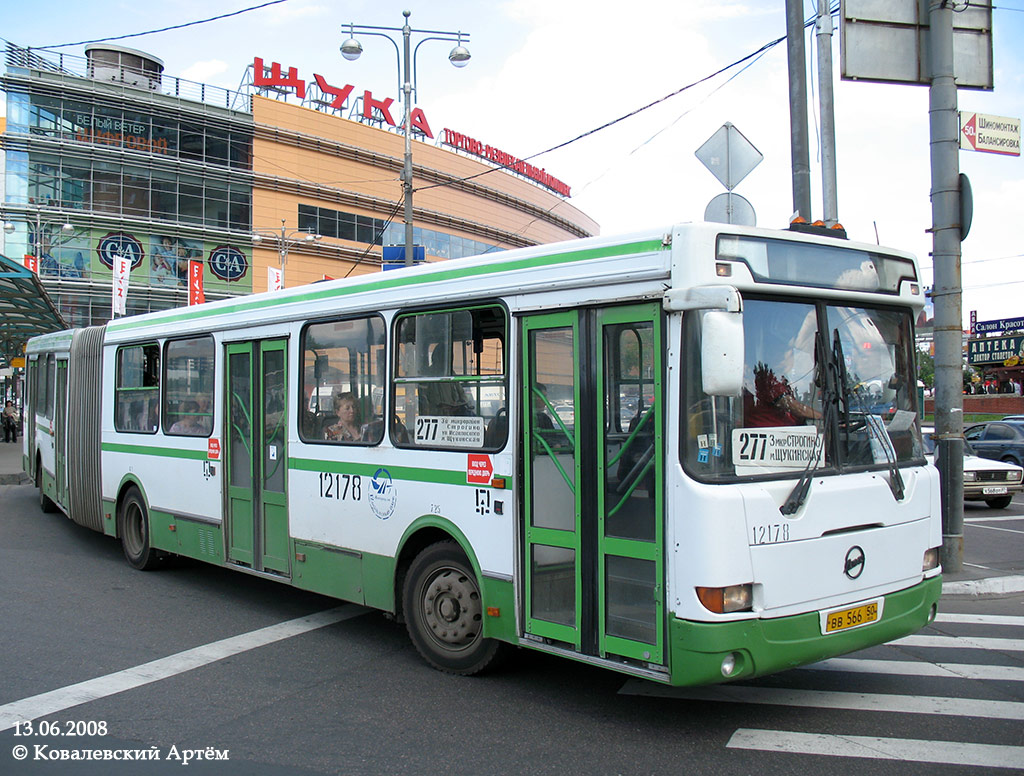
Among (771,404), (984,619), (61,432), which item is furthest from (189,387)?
(984,619)

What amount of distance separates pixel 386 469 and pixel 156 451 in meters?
4.40

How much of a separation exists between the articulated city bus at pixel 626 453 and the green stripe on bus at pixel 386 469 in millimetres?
A: 25

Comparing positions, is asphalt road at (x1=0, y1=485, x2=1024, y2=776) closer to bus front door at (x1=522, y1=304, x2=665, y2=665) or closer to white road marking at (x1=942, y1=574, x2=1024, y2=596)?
bus front door at (x1=522, y1=304, x2=665, y2=665)

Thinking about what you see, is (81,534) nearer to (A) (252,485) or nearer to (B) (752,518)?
(A) (252,485)

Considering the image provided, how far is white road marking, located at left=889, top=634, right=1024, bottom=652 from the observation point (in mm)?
6863

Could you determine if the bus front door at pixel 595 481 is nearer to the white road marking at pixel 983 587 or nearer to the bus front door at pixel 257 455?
the bus front door at pixel 257 455

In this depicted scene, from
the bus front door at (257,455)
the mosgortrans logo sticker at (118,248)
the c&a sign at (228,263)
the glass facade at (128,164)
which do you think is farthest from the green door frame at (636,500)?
the c&a sign at (228,263)

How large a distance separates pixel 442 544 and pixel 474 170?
189 ft

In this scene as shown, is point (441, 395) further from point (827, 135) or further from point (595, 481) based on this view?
point (827, 135)

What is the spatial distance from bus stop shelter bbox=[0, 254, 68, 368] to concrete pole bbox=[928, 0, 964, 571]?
55.2ft

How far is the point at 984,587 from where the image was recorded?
29.1ft

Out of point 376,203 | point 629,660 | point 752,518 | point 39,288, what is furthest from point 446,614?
point 376,203

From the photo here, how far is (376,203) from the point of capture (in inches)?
2099

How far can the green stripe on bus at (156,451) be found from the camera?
9.02 metres
